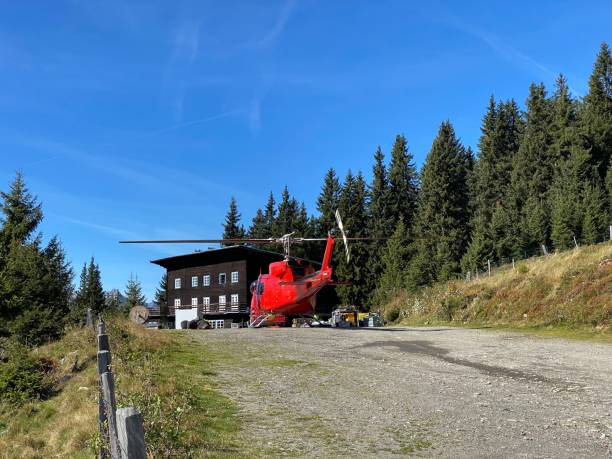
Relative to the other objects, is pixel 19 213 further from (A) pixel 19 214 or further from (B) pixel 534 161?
(B) pixel 534 161

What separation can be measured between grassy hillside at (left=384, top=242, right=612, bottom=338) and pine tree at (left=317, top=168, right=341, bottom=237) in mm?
44148

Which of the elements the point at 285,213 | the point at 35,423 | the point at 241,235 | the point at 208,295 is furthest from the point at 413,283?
the point at 35,423

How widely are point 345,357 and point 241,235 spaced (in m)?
74.8

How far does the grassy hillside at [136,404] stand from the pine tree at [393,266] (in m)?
44.0

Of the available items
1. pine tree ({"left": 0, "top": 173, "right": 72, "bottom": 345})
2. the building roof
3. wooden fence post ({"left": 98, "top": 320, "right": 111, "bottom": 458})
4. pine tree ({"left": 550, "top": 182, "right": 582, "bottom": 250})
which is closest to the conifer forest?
pine tree ({"left": 550, "top": 182, "right": 582, "bottom": 250})

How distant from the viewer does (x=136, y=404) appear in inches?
257

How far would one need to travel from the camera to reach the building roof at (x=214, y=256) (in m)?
61.3

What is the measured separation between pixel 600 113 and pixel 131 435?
67796mm

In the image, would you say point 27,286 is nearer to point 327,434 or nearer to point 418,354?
point 418,354

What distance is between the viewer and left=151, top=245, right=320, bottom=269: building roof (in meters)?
61.3

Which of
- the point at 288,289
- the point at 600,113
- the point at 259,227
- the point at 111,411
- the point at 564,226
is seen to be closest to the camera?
the point at 111,411

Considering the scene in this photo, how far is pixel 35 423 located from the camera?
43.2ft

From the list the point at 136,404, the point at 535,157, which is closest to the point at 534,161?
the point at 535,157

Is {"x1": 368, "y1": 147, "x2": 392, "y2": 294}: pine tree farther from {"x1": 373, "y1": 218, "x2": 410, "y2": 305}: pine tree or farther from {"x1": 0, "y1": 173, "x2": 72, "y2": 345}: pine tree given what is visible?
{"x1": 0, "y1": 173, "x2": 72, "y2": 345}: pine tree
